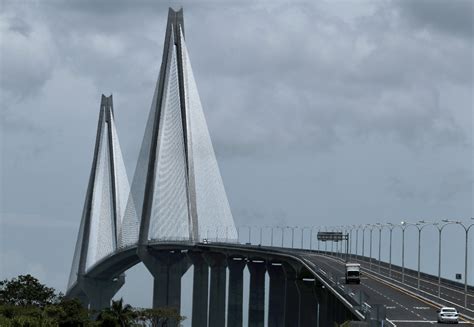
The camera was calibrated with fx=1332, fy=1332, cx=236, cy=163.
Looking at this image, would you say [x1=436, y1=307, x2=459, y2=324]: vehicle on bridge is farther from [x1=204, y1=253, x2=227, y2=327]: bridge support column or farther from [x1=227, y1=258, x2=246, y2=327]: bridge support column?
[x1=227, y1=258, x2=246, y2=327]: bridge support column

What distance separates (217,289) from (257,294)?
4148mm

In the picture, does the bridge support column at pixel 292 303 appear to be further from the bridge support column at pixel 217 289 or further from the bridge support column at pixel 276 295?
the bridge support column at pixel 217 289

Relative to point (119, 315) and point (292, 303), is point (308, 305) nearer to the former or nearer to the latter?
point (292, 303)

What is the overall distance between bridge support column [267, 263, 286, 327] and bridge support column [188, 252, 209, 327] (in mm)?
7118

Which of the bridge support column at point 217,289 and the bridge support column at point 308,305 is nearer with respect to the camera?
the bridge support column at point 308,305

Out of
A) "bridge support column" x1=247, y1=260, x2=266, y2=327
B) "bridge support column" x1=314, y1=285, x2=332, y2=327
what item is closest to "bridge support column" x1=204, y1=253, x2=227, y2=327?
"bridge support column" x1=247, y1=260, x2=266, y2=327

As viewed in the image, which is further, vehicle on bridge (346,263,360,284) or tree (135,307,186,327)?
tree (135,307,186,327)

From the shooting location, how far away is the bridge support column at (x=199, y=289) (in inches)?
5276

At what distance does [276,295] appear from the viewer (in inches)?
5217

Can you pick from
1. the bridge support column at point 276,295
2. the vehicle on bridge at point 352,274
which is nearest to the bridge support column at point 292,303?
the bridge support column at point 276,295

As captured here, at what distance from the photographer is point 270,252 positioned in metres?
122

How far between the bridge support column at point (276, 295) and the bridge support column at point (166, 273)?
30.2 ft

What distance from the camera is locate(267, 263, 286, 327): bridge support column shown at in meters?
130

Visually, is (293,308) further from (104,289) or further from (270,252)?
(104,289)
